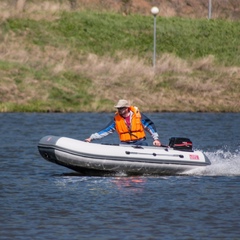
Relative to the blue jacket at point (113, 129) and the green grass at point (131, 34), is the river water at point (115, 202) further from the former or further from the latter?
the green grass at point (131, 34)

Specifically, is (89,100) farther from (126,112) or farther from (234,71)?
(126,112)

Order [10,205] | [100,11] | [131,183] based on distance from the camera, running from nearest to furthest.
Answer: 1. [10,205]
2. [131,183]
3. [100,11]

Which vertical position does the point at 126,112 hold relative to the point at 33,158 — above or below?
above

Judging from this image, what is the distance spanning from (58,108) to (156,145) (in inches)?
784

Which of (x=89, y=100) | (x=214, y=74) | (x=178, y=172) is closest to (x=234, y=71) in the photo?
(x=214, y=74)

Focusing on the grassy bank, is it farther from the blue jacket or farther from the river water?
the blue jacket

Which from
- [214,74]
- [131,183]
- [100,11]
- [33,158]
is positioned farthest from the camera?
[100,11]

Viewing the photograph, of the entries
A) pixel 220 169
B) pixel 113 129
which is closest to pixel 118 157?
pixel 113 129

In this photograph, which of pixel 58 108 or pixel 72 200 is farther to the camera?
pixel 58 108

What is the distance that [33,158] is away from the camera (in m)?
25.0

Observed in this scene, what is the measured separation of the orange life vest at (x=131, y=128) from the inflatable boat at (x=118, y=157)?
328 millimetres

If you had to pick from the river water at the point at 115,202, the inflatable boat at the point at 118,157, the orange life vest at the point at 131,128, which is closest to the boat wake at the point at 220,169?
the river water at the point at 115,202

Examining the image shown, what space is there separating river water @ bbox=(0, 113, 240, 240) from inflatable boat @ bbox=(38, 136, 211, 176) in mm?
199

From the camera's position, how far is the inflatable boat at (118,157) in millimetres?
20203
